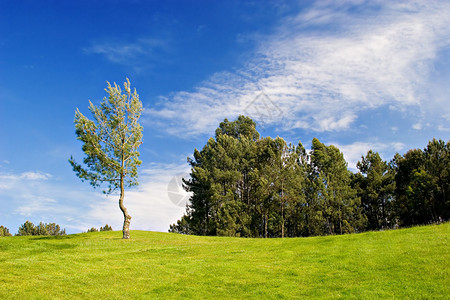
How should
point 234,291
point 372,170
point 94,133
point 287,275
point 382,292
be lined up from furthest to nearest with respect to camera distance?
point 372,170 < point 94,133 < point 287,275 < point 234,291 < point 382,292

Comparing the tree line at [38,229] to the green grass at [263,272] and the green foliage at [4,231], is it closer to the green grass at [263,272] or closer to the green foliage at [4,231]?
the green foliage at [4,231]

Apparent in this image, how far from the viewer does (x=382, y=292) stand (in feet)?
47.1

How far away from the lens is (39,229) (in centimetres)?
10131

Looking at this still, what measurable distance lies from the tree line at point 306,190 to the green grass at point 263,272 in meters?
36.1

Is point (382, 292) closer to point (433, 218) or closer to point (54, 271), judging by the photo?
point (54, 271)

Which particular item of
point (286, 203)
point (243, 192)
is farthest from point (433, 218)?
point (243, 192)

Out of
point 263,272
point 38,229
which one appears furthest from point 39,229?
point 263,272

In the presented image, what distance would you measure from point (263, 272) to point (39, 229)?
102455 mm

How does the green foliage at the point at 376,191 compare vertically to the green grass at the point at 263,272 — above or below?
above

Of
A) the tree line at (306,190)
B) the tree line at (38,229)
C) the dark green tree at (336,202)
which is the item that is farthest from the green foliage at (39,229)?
the dark green tree at (336,202)

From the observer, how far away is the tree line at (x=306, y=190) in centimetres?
6038

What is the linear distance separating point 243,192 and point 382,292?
55152 mm

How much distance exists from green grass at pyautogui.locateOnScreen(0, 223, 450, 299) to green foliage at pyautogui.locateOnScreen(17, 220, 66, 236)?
86.1 metres

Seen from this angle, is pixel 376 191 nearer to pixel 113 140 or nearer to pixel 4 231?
pixel 113 140
